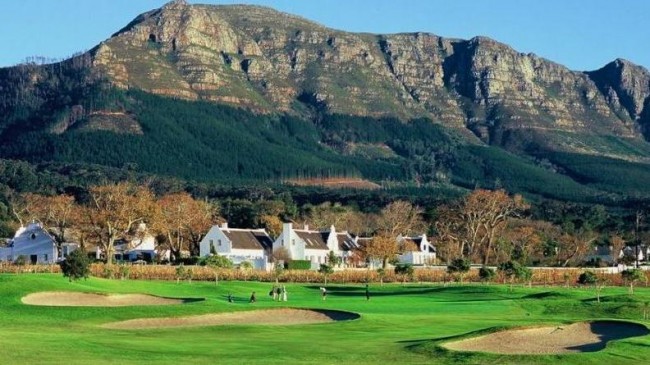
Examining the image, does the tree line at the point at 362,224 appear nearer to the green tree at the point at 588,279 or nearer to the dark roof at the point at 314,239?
the dark roof at the point at 314,239

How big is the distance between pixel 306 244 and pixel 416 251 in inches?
766

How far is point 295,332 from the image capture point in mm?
47500

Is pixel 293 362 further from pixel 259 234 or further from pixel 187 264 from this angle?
pixel 259 234

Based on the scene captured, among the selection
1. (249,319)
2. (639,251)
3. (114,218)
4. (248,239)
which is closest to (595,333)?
(249,319)

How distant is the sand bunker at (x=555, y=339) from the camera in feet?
139

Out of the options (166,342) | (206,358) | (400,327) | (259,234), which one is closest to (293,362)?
(206,358)

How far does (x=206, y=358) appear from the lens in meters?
36.9

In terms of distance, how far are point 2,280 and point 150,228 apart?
56505 millimetres

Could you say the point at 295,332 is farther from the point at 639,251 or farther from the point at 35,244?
the point at 639,251

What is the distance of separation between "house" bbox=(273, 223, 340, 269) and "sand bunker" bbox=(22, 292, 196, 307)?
65416 mm

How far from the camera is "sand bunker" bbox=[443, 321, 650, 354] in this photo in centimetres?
4234

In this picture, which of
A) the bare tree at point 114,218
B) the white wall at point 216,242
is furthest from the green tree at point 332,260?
the bare tree at point 114,218

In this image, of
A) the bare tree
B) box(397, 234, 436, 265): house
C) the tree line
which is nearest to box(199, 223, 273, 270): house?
the tree line

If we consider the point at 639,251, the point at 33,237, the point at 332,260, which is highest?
the point at 33,237
